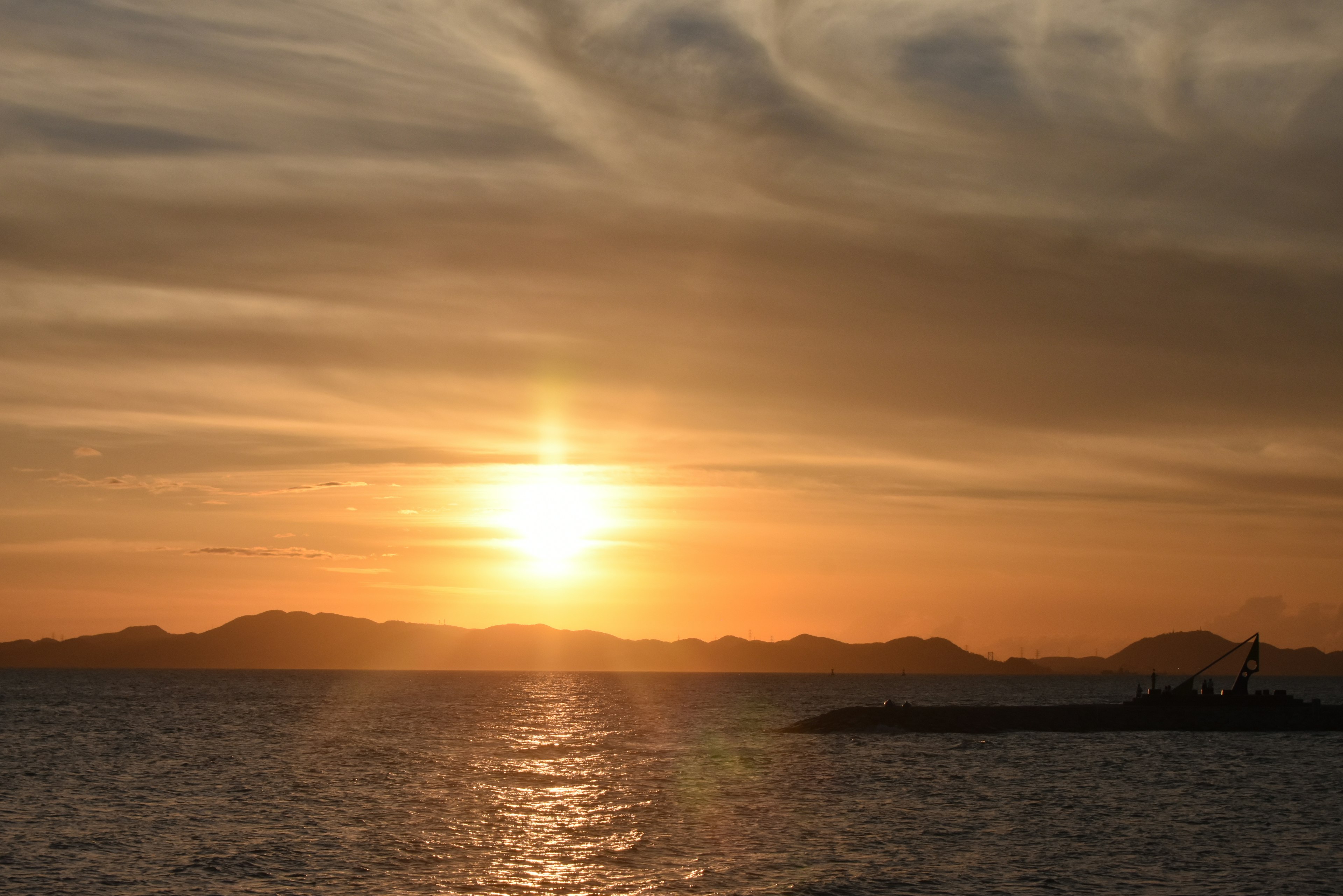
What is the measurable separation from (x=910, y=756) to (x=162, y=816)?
60477 millimetres

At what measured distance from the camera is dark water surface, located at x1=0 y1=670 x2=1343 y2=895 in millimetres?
49312

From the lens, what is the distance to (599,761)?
99.3 meters

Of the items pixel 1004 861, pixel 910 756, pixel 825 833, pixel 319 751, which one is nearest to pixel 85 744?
pixel 319 751

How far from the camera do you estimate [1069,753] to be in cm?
10431

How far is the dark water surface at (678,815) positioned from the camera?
49.3 meters

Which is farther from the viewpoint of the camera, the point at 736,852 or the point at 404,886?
the point at 736,852

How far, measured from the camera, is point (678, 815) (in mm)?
65875

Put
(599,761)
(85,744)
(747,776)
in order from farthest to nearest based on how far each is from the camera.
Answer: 1. (85,744)
2. (599,761)
3. (747,776)

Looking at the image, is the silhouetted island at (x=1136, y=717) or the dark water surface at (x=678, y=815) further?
Result: the silhouetted island at (x=1136, y=717)

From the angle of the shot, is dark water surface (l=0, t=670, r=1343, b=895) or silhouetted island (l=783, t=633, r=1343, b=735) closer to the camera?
dark water surface (l=0, t=670, r=1343, b=895)

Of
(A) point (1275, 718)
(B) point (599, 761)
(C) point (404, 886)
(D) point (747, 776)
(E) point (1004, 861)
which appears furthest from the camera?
(A) point (1275, 718)

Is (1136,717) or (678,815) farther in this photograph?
(1136,717)

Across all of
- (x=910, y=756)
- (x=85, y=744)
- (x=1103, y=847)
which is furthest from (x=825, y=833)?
(x=85, y=744)

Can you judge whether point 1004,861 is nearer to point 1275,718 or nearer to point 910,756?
point 910,756
